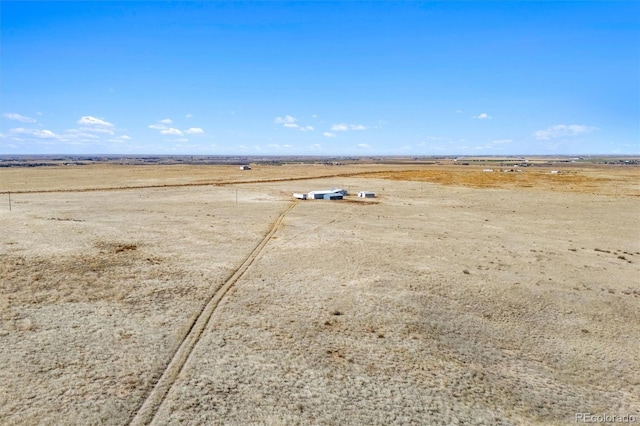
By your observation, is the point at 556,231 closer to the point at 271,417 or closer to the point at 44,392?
the point at 271,417

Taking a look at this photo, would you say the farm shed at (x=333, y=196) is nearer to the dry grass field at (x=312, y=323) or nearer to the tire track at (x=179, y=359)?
the dry grass field at (x=312, y=323)

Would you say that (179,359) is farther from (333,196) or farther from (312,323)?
(333,196)

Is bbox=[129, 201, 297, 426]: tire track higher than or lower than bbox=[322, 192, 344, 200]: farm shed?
lower

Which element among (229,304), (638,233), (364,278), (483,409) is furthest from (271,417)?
(638,233)

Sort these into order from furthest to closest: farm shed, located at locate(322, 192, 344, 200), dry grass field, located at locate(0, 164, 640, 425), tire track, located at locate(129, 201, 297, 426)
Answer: farm shed, located at locate(322, 192, 344, 200)
dry grass field, located at locate(0, 164, 640, 425)
tire track, located at locate(129, 201, 297, 426)

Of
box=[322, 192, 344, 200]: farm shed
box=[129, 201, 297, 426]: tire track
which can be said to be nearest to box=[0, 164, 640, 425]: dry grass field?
box=[129, 201, 297, 426]: tire track

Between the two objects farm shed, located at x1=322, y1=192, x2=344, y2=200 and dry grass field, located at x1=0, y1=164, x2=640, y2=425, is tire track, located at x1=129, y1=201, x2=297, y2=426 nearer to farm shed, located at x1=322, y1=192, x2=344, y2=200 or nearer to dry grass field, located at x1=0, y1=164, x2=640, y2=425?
dry grass field, located at x1=0, y1=164, x2=640, y2=425
